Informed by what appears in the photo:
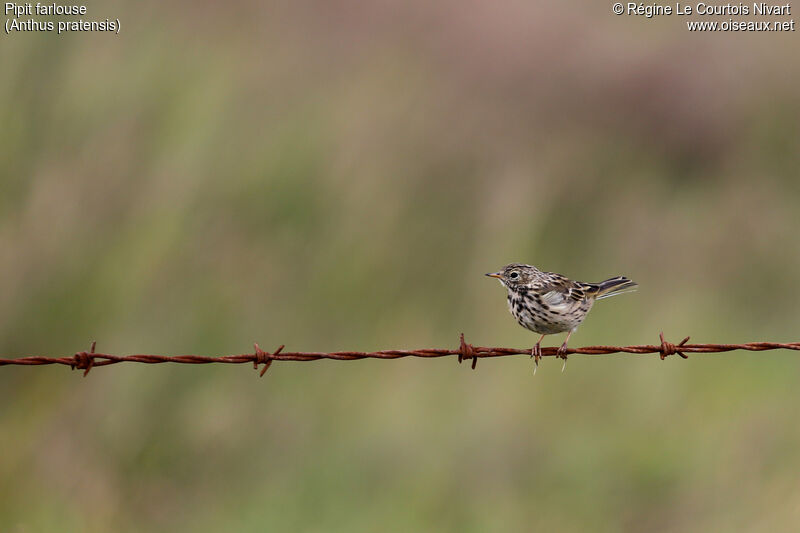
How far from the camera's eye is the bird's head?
733cm

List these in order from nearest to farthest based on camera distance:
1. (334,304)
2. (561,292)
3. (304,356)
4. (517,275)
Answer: (304,356) → (561,292) → (517,275) → (334,304)

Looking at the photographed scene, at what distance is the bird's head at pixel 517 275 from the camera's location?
733cm

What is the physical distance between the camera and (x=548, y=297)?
23.1 ft

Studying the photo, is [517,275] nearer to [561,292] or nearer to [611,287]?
[561,292]

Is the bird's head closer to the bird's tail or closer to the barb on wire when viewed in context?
the bird's tail

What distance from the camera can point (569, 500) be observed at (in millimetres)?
9188

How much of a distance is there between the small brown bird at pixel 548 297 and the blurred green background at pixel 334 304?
2.48 meters

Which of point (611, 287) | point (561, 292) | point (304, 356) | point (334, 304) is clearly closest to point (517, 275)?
point (561, 292)

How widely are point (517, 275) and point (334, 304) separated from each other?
3055 millimetres

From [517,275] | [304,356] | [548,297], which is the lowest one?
[304,356]

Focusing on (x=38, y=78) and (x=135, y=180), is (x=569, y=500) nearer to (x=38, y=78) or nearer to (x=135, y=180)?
(x=135, y=180)

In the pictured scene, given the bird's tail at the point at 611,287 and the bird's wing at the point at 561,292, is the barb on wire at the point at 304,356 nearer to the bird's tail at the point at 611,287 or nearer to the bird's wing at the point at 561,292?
the bird's wing at the point at 561,292

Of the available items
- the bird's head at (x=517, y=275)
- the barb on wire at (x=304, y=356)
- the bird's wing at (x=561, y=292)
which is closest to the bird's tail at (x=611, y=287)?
the bird's wing at (x=561, y=292)

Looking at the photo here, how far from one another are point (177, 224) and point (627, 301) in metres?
5.19
